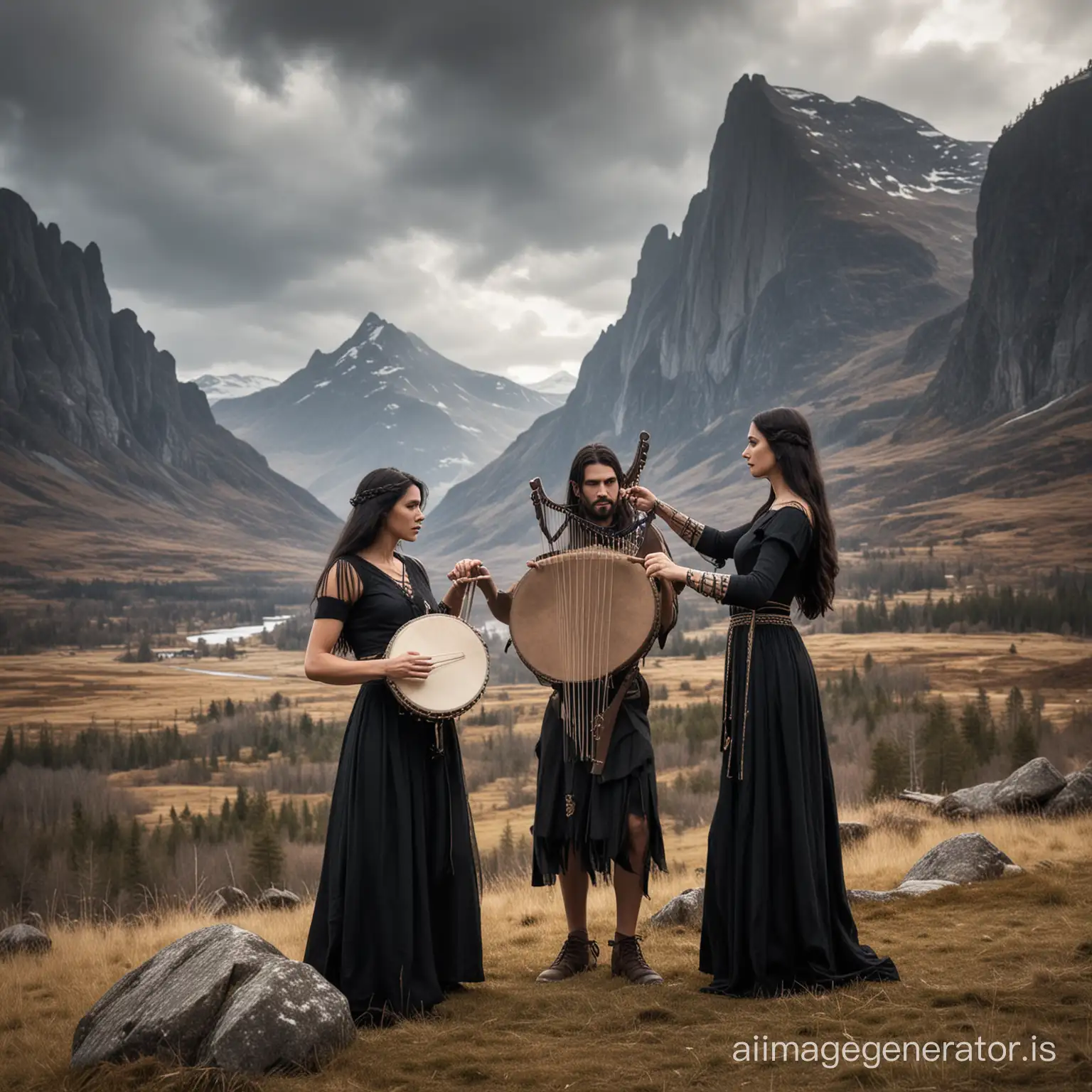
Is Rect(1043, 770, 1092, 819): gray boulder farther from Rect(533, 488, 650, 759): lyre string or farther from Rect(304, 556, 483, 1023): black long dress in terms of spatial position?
Rect(304, 556, 483, 1023): black long dress

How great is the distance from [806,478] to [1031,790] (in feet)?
26.1

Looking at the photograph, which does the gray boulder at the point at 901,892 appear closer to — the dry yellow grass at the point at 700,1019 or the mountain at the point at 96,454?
the dry yellow grass at the point at 700,1019

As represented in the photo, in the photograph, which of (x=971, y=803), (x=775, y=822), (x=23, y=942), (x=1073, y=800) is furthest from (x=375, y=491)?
(x=971, y=803)

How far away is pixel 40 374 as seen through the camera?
149000 millimetres

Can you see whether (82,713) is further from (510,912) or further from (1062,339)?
(1062,339)

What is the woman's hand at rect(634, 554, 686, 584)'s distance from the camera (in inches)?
191

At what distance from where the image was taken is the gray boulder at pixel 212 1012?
4145 mm

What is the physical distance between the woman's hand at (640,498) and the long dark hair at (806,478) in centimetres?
58

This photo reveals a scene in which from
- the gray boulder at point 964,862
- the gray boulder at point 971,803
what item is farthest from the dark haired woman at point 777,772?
the gray boulder at point 971,803

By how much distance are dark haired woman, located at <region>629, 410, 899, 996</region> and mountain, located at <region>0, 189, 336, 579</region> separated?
359 ft

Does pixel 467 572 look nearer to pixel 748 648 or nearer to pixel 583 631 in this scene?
pixel 583 631

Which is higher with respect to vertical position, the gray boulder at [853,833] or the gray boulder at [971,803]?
the gray boulder at [971,803]

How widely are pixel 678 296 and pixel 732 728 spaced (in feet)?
629

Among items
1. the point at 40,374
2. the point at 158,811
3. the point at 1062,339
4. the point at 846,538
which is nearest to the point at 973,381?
the point at 1062,339
